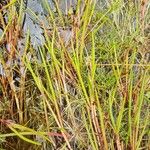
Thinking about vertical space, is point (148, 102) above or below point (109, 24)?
below

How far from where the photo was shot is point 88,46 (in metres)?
1.41

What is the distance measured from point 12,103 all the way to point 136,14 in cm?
65

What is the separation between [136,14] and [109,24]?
13 cm

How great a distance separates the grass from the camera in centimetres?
120

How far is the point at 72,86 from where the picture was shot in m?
1.32

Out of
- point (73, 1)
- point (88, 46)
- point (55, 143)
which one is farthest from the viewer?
point (73, 1)

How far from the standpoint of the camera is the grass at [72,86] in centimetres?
120

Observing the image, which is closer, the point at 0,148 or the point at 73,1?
the point at 0,148

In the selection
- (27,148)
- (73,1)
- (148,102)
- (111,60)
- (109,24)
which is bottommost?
(27,148)

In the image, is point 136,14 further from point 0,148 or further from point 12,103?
point 0,148

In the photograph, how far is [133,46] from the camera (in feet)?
4.66

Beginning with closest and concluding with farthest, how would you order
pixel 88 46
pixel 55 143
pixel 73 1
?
1. pixel 55 143
2. pixel 88 46
3. pixel 73 1

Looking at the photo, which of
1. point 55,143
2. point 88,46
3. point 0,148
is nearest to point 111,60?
point 88,46

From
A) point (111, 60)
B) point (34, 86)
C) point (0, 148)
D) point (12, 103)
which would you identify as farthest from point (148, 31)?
point (0, 148)
